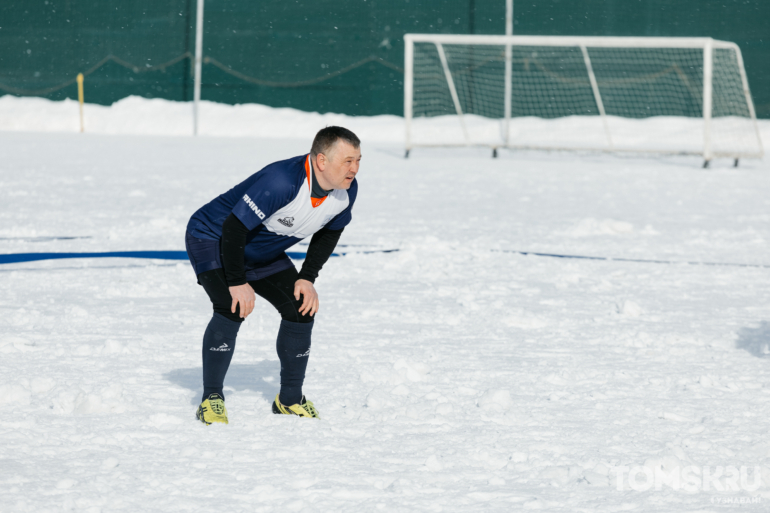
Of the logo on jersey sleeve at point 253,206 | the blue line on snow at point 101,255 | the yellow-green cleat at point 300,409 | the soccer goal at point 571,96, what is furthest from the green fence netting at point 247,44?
the logo on jersey sleeve at point 253,206

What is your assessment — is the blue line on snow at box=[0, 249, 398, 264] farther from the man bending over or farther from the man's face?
the man's face

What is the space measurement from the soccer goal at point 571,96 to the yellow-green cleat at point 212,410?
1433cm

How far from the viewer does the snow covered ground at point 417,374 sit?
2.59m

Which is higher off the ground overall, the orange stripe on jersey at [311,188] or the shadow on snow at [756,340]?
the orange stripe on jersey at [311,188]

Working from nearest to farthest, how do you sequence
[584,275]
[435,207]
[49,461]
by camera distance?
[49,461] → [584,275] → [435,207]


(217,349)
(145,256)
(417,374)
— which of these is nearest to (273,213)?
(217,349)

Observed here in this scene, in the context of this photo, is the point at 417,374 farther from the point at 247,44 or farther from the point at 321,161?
the point at 247,44

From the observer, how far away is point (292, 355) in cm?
317

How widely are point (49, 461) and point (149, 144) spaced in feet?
51.3

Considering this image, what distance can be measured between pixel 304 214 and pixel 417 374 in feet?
3.38

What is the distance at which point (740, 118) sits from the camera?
55.9 feet

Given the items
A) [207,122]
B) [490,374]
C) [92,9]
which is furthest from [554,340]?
[92,9]

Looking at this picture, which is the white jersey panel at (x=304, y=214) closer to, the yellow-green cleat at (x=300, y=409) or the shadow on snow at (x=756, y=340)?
the yellow-green cleat at (x=300, y=409)

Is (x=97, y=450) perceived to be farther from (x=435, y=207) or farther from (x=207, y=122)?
(x=207, y=122)
